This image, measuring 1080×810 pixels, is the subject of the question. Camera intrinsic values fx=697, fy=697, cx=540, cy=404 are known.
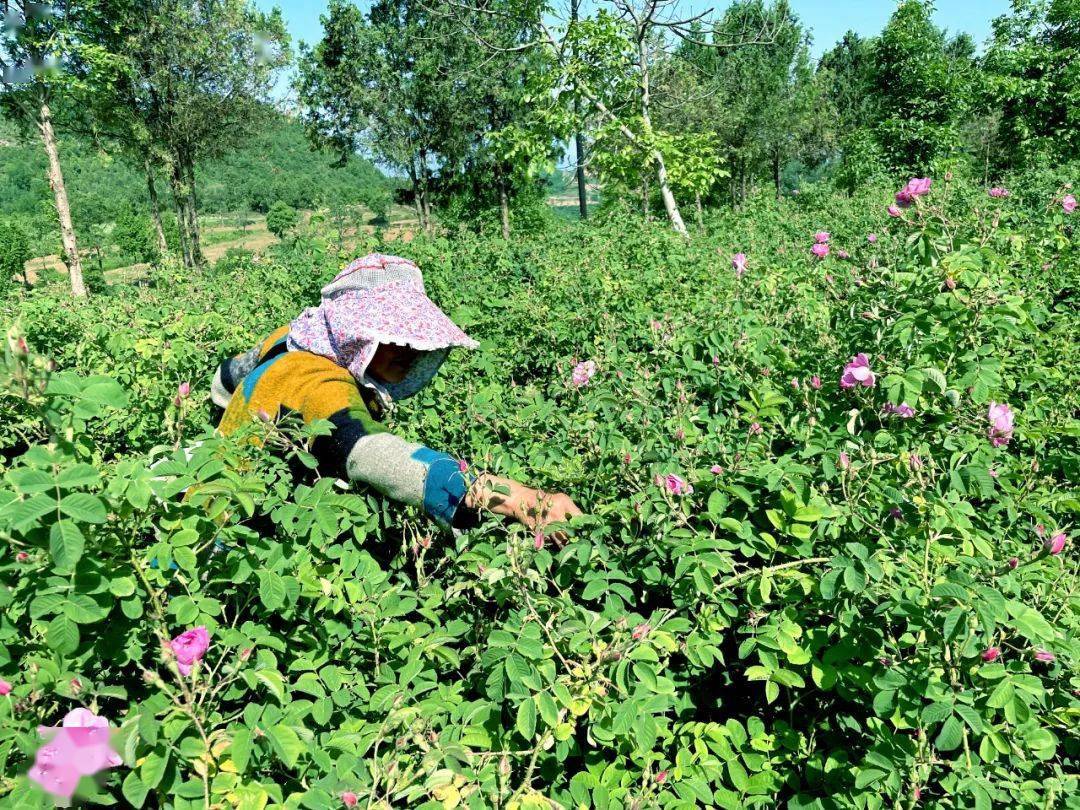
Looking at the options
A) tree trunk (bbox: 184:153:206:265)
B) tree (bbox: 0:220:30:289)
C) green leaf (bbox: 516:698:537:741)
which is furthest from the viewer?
tree (bbox: 0:220:30:289)

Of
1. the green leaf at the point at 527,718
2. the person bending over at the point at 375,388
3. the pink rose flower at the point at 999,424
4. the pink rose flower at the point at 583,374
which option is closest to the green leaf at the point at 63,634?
the person bending over at the point at 375,388

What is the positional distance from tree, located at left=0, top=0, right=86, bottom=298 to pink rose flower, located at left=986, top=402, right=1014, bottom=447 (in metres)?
18.1

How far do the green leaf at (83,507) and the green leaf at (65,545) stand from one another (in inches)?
0.7

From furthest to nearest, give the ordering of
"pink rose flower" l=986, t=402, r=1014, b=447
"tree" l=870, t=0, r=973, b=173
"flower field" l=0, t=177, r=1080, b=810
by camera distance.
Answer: "tree" l=870, t=0, r=973, b=173, "pink rose flower" l=986, t=402, r=1014, b=447, "flower field" l=0, t=177, r=1080, b=810

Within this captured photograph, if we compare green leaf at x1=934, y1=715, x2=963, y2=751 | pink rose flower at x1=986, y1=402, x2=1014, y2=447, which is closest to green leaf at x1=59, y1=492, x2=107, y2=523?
green leaf at x1=934, y1=715, x2=963, y2=751

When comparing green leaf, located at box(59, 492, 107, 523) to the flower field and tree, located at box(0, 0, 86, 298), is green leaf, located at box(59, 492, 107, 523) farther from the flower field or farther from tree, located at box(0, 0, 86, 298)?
tree, located at box(0, 0, 86, 298)

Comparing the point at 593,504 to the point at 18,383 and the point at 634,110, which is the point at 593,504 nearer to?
the point at 18,383

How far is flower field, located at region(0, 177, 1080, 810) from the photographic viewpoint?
1.08m

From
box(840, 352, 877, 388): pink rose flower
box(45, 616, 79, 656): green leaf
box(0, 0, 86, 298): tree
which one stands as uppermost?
box(0, 0, 86, 298): tree

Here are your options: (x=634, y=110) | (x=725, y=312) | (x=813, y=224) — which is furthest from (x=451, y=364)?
(x=634, y=110)

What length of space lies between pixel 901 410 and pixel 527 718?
1222 mm

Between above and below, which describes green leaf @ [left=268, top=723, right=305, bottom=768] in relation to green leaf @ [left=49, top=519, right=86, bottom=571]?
below

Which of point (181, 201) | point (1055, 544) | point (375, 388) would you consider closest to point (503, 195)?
point (181, 201)

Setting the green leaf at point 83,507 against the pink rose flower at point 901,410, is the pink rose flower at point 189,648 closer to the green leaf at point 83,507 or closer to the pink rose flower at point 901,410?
the green leaf at point 83,507
